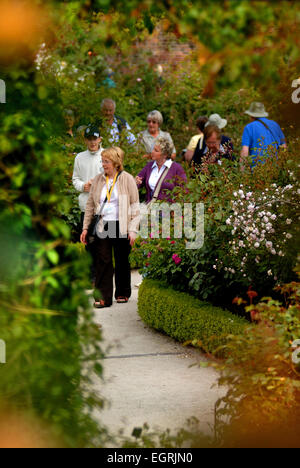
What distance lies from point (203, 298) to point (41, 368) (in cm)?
354

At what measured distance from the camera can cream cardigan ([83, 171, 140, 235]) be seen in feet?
25.1

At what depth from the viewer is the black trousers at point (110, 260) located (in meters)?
7.87

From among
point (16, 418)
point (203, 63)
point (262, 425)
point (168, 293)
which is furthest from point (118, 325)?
point (203, 63)

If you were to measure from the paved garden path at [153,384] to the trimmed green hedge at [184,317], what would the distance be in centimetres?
13

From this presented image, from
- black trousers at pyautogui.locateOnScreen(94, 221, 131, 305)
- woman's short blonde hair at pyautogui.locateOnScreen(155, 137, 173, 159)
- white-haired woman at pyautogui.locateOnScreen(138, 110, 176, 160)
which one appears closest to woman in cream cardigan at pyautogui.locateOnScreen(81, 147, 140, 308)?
black trousers at pyautogui.locateOnScreen(94, 221, 131, 305)

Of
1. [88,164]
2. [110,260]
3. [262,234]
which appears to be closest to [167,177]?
[88,164]

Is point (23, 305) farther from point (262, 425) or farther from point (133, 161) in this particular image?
point (133, 161)

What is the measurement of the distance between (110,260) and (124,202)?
0.70m

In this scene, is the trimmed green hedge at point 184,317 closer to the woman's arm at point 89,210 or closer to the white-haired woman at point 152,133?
the woman's arm at point 89,210

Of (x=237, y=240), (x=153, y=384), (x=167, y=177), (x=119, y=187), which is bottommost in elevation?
(x=153, y=384)

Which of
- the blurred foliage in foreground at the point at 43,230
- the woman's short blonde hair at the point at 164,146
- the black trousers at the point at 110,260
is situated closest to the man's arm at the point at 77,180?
the black trousers at the point at 110,260

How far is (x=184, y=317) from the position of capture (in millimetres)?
6246

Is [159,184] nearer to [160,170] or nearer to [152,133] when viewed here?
[160,170]
